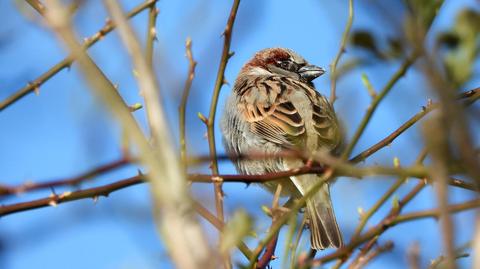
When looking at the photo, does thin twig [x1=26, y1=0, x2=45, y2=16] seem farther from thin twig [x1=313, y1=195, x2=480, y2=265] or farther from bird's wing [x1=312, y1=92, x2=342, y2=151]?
bird's wing [x1=312, y1=92, x2=342, y2=151]

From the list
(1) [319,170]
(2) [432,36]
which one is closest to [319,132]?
(1) [319,170]

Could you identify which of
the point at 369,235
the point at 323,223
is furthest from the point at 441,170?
the point at 323,223

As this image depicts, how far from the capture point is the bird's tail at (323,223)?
141 inches

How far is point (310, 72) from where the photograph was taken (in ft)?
18.3

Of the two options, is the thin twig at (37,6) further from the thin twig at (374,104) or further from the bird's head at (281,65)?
the bird's head at (281,65)

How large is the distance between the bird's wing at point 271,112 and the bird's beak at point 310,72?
1.89ft

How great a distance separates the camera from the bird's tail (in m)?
3.59

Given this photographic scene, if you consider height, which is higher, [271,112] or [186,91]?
[271,112]

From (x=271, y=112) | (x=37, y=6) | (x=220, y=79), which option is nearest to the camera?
(x=37, y=6)

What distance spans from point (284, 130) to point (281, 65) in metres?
1.66

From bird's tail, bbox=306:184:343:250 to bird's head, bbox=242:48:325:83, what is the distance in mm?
1887

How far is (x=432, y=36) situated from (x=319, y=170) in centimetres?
93

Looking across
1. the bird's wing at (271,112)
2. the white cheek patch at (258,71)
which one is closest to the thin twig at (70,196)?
the bird's wing at (271,112)

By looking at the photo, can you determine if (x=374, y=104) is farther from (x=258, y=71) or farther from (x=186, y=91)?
(x=258, y=71)
